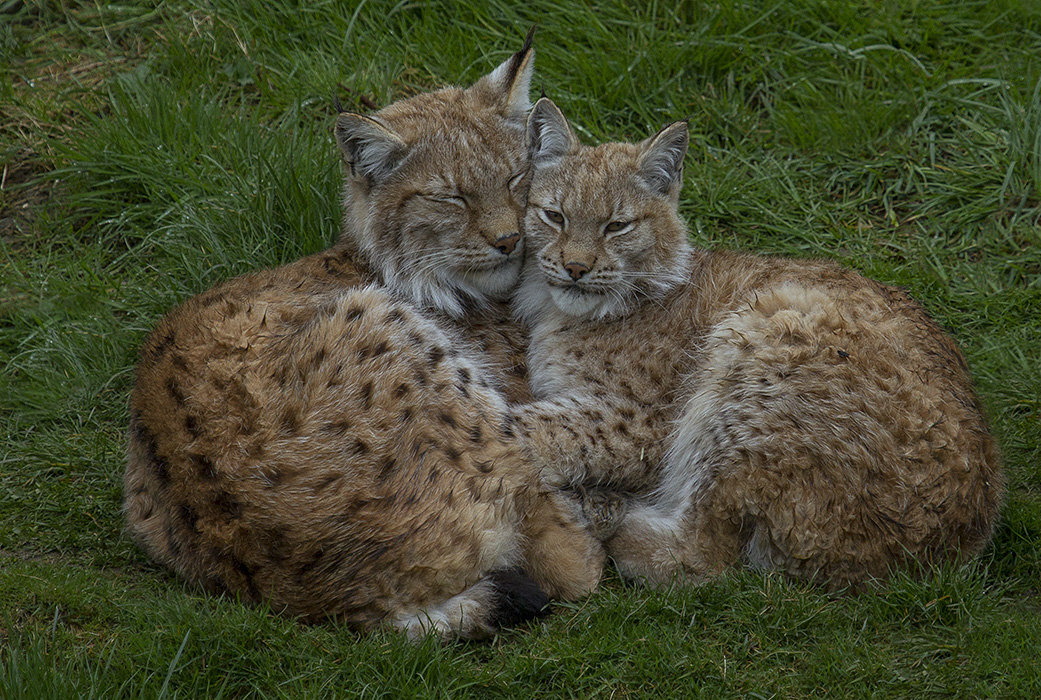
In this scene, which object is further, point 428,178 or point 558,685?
point 428,178

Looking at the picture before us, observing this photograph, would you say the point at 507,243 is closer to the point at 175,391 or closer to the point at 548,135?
the point at 548,135

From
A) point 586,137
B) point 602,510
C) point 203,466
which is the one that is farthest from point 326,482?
point 586,137

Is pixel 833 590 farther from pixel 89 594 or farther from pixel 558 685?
pixel 89 594

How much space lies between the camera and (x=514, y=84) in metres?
5.46

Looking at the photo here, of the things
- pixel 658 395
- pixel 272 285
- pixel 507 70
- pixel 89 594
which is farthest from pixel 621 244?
pixel 89 594

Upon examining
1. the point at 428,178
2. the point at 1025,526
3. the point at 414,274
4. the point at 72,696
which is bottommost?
the point at 1025,526

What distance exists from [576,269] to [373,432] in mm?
1306

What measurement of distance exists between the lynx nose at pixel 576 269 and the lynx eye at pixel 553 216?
0.28 metres

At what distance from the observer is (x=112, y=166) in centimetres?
651

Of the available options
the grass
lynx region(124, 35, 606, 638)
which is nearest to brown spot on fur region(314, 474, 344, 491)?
lynx region(124, 35, 606, 638)

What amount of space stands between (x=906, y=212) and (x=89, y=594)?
15.9ft

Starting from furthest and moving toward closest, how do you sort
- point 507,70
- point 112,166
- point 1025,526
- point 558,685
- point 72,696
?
point 112,166 → point 507,70 → point 1025,526 → point 558,685 → point 72,696

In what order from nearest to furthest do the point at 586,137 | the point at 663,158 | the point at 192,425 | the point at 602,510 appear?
the point at 192,425
the point at 602,510
the point at 663,158
the point at 586,137

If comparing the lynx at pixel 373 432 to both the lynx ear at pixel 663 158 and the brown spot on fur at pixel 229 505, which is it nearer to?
the brown spot on fur at pixel 229 505
